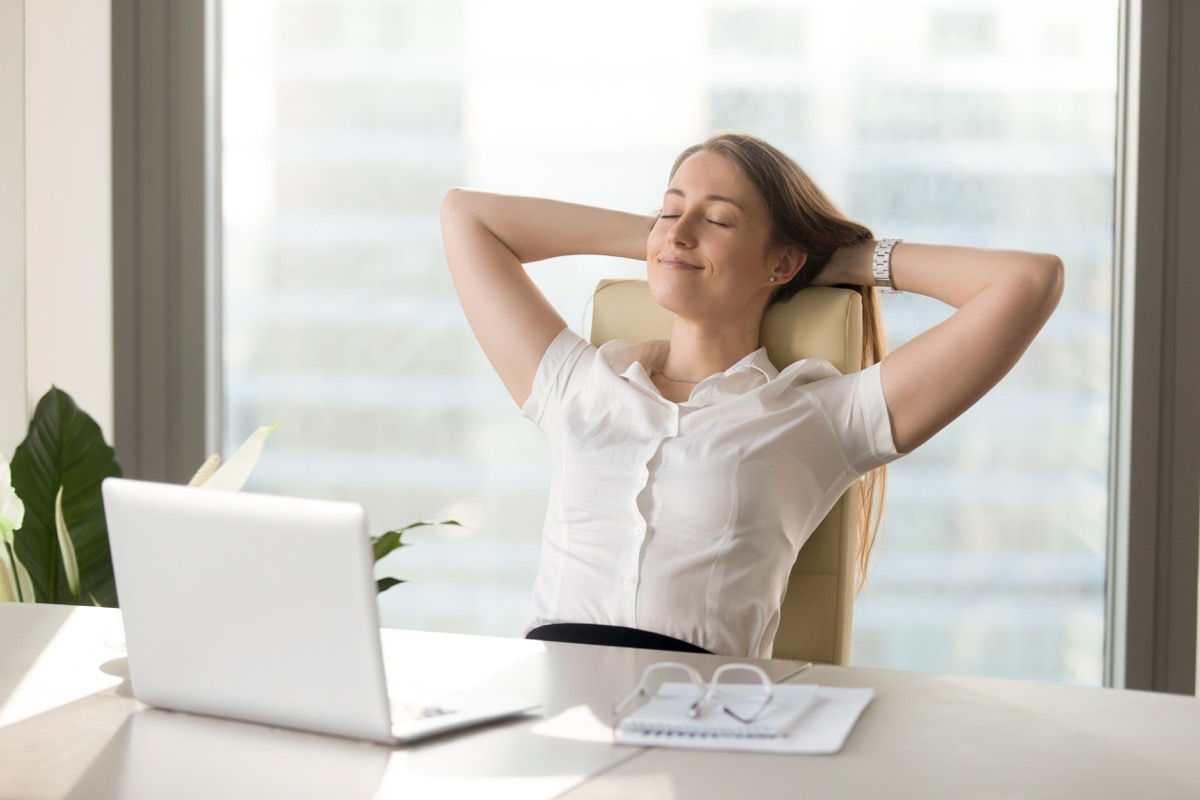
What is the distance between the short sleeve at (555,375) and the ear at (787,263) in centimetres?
32

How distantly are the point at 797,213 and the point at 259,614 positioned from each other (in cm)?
121

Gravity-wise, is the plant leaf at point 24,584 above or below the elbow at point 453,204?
below

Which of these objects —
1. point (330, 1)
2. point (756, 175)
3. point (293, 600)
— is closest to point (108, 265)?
point (330, 1)

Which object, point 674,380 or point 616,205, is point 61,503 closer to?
point 674,380

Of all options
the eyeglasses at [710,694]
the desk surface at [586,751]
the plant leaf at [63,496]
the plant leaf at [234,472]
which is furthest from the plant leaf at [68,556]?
the eyeglasses at [710,694]

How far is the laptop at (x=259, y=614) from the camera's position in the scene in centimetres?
91

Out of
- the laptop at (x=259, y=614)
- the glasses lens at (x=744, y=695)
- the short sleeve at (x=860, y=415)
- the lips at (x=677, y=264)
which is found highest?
the lips at (x=677, y=264)

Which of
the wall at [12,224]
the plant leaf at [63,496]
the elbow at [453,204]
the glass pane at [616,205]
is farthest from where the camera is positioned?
the glass pane at [616,205]

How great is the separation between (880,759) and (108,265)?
2.28 meters

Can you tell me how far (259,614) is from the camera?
95 cm

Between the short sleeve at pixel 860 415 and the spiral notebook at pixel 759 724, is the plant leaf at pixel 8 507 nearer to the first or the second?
the spiral notebook at pixel 759 724

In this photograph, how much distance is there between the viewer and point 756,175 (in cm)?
191

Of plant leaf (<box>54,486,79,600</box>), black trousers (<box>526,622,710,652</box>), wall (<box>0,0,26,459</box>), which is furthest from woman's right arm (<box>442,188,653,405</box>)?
wall (<box>0,0,26,459</box>)

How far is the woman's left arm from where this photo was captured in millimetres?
1713
